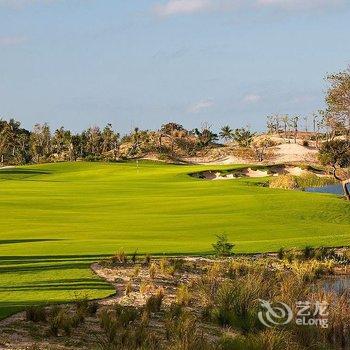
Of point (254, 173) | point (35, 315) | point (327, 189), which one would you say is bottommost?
point (327, 189)

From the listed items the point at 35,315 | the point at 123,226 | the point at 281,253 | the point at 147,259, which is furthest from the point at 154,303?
the point at 123,226

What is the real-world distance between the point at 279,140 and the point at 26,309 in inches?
5822

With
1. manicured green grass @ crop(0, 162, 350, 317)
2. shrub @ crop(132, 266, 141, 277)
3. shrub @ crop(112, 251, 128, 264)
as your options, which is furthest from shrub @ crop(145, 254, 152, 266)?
manicured green grass @ crop(0, 162, 350, 317)

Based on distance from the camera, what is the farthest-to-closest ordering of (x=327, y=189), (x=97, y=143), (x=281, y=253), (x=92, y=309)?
(x=97, y=143) < (x=327, y=189) < (x=281, y=253) < (x=92, y=309)

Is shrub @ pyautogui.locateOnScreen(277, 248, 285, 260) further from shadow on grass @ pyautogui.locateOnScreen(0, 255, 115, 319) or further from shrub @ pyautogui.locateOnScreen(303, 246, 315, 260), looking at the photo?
shadow on grass @ pyautogui.locateOnScreen(0, 255, 115, 319)

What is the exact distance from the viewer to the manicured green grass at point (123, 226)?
79.3ft

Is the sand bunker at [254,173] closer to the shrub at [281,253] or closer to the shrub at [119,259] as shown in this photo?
the shrub at [281,253]

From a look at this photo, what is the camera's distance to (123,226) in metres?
42.1

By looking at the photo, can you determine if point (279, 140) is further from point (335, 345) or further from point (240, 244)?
point (335, 345)

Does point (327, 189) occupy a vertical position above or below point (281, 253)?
below

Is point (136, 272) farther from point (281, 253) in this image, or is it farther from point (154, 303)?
point (281, 253)

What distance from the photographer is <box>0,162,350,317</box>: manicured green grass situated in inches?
951

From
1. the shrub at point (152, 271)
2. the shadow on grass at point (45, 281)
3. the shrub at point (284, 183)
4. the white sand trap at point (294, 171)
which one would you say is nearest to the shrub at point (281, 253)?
the shrub at point (152, 271)

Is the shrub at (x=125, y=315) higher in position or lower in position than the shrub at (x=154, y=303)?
higher
